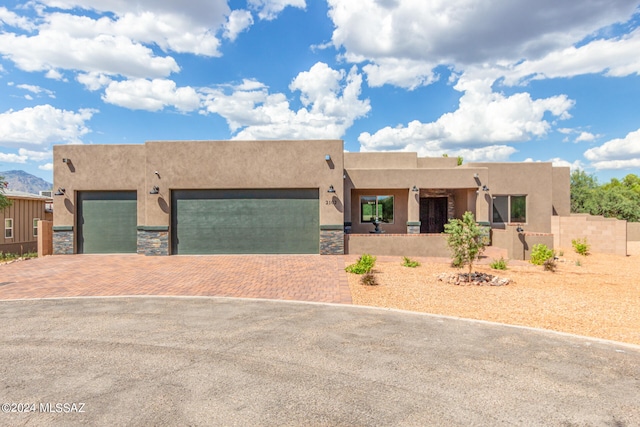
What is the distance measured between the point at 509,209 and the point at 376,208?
27.0 feet

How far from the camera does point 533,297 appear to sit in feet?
29.8

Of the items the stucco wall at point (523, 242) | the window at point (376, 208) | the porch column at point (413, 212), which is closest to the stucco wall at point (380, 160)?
the window at point (376, 208)

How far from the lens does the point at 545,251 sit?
547 inches

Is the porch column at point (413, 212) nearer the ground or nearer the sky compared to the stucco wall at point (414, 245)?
nearer the sky

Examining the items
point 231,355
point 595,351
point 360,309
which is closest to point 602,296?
point 595,351

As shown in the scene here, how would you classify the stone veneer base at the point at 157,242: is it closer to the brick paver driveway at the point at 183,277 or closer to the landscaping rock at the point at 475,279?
the brick paver driveway at the point at 183,277

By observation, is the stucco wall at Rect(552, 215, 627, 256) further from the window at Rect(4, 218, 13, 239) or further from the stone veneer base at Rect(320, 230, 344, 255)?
the window at Rect(4, 218, 13, 239)

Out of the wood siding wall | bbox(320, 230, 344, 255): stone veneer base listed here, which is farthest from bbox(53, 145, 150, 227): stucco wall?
bbox(320, 230, 344, 255): stone veneer base

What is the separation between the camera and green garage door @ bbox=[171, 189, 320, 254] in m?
16.7

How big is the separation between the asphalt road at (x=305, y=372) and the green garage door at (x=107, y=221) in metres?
10.7

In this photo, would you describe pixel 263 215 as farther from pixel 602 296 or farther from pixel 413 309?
pixel 602 296

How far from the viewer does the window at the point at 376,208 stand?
2059 centimetres

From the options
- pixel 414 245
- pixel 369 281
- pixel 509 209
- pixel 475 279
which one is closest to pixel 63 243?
pixel 369 281

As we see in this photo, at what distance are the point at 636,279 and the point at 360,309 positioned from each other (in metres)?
10.3
